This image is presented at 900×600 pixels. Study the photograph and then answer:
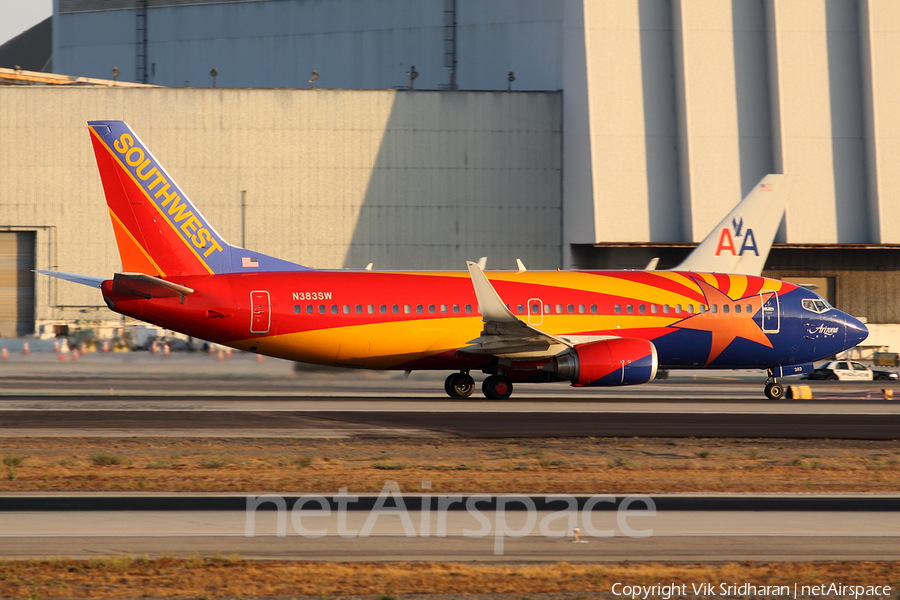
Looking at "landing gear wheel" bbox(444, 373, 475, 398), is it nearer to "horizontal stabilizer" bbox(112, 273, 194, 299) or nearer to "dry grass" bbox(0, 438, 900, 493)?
"horizontal stabilizer" bbox(112, 273, 194, 299)

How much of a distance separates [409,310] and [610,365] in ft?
20.2

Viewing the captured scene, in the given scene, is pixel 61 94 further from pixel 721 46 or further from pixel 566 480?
pixel 566 480

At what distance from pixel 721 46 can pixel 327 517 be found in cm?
4353

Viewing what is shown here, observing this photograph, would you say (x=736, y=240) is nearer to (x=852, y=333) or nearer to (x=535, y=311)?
(x=852, y=333)

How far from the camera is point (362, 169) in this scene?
5222 cm

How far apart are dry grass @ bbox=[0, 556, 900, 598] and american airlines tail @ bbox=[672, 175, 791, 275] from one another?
34418 mm

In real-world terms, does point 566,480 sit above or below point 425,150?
below

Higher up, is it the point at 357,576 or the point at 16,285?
the point at 16,285

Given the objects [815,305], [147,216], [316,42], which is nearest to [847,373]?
[815,305]

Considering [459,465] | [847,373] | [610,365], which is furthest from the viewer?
[847,373]

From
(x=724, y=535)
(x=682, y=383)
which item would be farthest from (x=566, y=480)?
(x=682, y=383)

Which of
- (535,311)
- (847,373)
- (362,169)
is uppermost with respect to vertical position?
(362,169)

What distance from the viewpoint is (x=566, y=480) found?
49.5ft

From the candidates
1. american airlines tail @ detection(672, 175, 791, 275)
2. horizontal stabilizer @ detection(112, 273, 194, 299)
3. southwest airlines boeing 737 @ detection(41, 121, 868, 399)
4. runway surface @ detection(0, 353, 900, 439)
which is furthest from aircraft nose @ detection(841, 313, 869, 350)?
horizontal stabilizer @ detection(112, 273, 194, 299)
